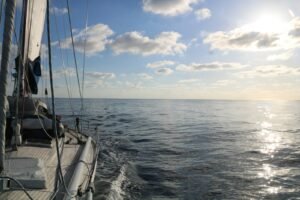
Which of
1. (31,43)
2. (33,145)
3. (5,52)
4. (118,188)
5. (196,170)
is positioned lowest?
(196,170)

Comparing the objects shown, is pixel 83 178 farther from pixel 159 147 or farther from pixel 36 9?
pixel 159 147

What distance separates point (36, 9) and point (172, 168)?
10.00m

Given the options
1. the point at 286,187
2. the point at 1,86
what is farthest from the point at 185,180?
the point at 1,86

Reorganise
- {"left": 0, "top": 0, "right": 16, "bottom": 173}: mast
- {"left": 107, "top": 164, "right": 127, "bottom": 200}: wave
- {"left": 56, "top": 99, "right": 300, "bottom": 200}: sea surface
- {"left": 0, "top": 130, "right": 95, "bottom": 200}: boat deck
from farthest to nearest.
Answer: {"left": 56, "top": 99, "right": 300, "bottom": 200}: sea surface → {"left": 107, "top": 164, "right": 127, "bottom": 200}: wave → {"left": 0, "top": 130, "right": 95, "bottom": 200}: boat deck → {"left": 0, "top": 0, "right": 16, "bottom": 173}: mast

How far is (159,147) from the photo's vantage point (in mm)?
24656

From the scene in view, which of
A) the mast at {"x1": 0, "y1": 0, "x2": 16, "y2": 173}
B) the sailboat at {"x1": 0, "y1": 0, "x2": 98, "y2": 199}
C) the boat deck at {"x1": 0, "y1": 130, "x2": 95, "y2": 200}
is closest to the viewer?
the mast at {"x1": 0, "y1": 0, "x2": 16, "y2": 173}

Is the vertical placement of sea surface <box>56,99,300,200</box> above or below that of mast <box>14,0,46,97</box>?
below

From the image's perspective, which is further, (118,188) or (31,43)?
(31,43)

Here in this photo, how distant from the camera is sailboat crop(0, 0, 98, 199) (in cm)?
590

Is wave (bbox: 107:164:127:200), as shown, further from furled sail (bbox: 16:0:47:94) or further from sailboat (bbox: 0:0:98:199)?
furled sail (bbox: 16:0:47:94)

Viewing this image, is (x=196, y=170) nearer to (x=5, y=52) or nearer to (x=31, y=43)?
(x=31, y=43)

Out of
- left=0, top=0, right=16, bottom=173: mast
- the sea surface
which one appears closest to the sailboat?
left=0, top=0, right=16, bottom=173: mast

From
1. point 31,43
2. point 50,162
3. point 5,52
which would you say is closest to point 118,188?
point 50,162

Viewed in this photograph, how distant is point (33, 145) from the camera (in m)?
10.7
